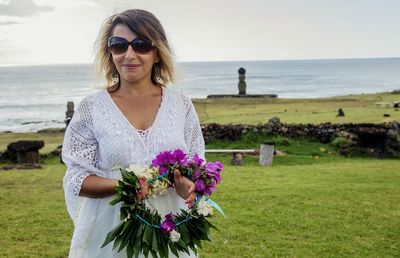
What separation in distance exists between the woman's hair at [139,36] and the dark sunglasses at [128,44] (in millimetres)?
34

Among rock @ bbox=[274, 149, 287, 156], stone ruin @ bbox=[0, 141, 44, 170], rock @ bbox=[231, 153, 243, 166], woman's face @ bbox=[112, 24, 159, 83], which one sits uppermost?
woman's face @ bbox=[112, 24, 159, 83]

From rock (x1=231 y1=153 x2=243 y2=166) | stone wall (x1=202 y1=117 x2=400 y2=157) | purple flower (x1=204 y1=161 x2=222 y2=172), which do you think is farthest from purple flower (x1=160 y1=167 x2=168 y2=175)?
stone wall (x1=202 y1=117 x2=400 y2=157)

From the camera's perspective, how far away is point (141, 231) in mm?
3057

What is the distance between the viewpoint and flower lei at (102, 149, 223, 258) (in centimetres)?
304

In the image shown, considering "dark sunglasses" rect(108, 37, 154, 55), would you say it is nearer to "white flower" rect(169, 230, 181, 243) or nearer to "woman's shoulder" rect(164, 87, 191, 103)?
"woman's shoulder" rect(164, 87, 191, 103)

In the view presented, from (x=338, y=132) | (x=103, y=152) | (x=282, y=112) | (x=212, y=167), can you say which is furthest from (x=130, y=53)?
(x=282, y=112)

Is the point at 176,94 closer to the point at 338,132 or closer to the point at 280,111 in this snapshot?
the point at 338,132

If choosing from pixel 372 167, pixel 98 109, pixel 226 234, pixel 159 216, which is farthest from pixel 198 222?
pixel 372 167

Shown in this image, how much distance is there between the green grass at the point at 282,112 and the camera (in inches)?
905

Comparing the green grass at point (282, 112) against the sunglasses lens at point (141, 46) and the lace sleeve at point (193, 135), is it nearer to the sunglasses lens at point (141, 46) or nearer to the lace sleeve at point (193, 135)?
the lace sleeve at point (193, 135)

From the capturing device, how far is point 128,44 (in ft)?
11.1

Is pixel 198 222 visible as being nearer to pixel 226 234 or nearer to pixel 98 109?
pixel 98 109

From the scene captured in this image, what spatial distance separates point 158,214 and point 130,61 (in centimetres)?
96

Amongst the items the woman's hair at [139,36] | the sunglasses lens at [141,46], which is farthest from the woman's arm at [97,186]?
the sunglasses lens at [141,46]
